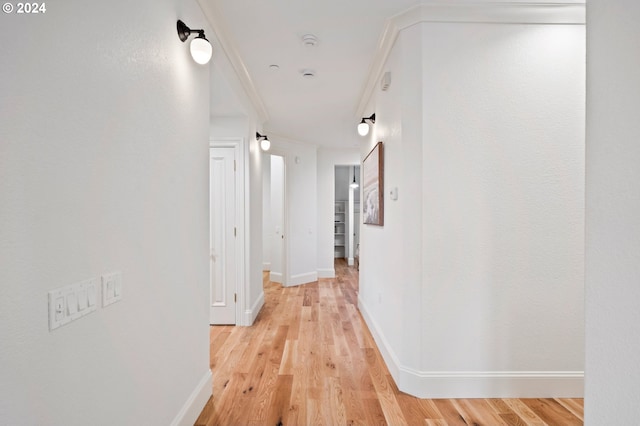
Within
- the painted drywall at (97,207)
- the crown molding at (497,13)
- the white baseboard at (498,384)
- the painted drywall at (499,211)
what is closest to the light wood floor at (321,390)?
the white baseboard at (498,384)

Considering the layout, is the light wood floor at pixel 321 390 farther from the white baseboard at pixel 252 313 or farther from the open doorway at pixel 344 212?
the open doorway at pixel 344 212

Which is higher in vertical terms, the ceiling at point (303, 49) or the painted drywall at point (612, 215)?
the ceiling at point (303, 49)

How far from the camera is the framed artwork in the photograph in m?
2.92

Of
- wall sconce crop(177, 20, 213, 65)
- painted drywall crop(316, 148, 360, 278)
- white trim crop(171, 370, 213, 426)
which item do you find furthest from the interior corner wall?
painted drywall crop(316, 148, 360, 278)

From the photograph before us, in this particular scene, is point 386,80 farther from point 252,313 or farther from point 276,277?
point 276,277

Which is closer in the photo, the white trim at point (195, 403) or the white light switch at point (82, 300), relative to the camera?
the white light switch at point (82, 300)

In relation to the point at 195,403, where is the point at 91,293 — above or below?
above

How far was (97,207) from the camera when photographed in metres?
1.04

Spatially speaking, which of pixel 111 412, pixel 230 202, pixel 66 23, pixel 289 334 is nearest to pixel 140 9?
pixel 66 23

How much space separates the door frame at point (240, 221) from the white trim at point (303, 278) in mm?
1999

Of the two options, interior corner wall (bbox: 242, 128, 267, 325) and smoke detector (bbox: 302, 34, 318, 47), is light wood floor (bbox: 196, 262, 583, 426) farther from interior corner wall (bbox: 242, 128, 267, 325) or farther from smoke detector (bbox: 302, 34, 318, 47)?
smoke detector (bbox: 302, 34, 318, 47)

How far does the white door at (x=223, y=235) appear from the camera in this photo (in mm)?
3639

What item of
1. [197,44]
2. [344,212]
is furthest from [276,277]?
[197,44]

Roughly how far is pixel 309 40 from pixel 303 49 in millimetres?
168
